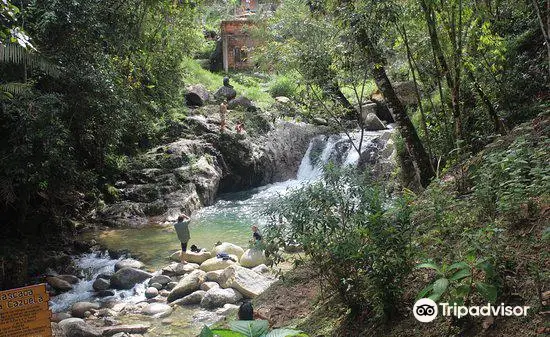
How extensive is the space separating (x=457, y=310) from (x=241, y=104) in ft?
65.5

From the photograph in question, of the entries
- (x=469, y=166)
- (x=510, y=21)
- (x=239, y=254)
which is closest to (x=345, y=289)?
(x=469, y=166)

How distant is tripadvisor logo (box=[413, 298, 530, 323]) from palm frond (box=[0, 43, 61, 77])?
27.2ft

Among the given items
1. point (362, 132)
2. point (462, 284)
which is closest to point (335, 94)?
point (362, 132)

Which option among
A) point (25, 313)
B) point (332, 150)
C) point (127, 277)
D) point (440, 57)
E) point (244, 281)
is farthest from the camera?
point (332, 150)

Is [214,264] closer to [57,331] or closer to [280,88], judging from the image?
[57,331]

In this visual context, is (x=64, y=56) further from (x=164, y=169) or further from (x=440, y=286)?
(x=440, y=286)

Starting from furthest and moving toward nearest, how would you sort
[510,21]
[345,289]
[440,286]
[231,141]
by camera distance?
[231,141] < [510,21] < [345,289] < [440,286]

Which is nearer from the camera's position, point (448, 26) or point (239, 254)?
point (448, 26)

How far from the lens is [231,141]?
1973 cm

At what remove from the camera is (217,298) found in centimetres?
889

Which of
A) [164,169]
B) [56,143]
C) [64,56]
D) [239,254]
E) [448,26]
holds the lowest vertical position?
[239,254]

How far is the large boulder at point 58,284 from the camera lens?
10125 millimetres

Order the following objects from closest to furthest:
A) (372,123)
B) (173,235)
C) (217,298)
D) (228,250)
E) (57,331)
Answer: (57,331)
(217,298)
(228,250)
(173,235)
(372,123)

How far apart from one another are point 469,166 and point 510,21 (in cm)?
539
